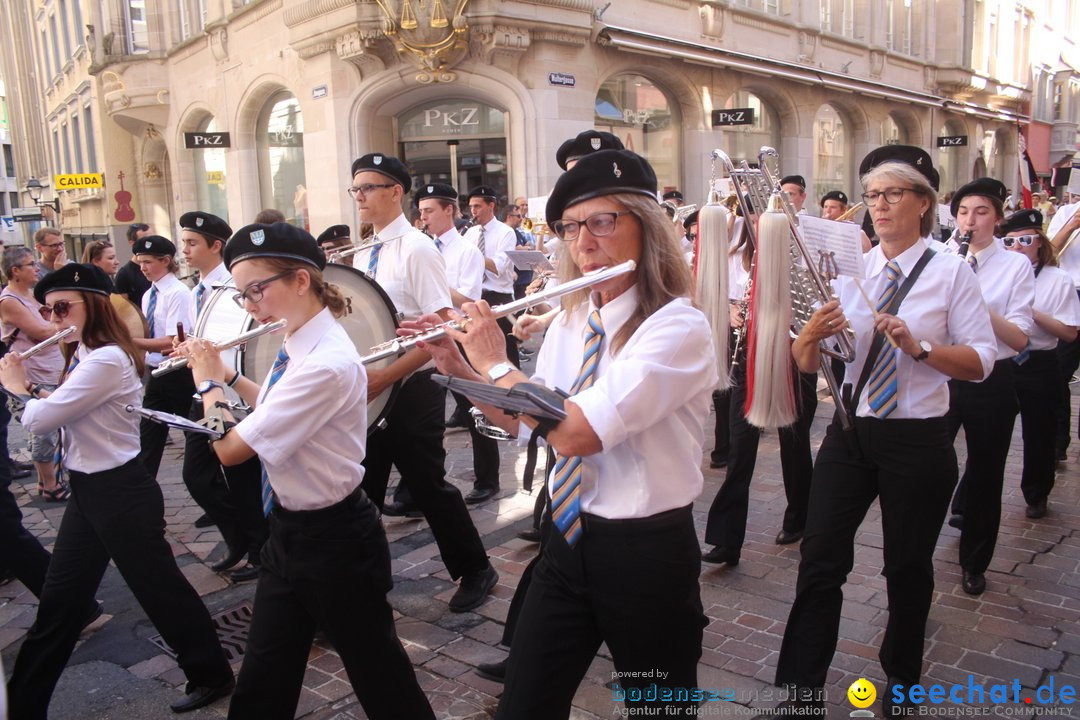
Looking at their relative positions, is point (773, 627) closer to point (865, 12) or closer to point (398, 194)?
point (398, 194)

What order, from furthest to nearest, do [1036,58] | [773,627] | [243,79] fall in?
[1036,58]
[243,79]
[773,627]

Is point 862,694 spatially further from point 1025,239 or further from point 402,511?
point 1025,239

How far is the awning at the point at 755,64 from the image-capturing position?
1691 centimetres

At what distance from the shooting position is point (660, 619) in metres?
2.37

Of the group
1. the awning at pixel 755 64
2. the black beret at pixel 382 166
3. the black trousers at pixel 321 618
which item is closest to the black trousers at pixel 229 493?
the black beret at pixel 382 166

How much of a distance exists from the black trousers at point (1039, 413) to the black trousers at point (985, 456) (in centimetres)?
111

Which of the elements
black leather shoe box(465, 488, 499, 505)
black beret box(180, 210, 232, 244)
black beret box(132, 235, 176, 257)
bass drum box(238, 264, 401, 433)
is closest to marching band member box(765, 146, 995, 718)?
bass drum box(238, 264, 401, 433)

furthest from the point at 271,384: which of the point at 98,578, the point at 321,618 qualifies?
the point at 98,578

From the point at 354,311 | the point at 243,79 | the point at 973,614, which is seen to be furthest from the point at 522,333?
the point at 243,79

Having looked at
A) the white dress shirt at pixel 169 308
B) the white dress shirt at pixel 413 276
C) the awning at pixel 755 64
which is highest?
the awning at pixel 755 64

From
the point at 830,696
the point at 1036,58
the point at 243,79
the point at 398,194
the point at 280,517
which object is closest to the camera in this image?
the point at 280,517

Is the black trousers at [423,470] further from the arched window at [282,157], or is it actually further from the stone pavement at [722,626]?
the arched window at [282,157]

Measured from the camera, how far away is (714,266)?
4.62 metres

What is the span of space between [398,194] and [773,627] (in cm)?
319
